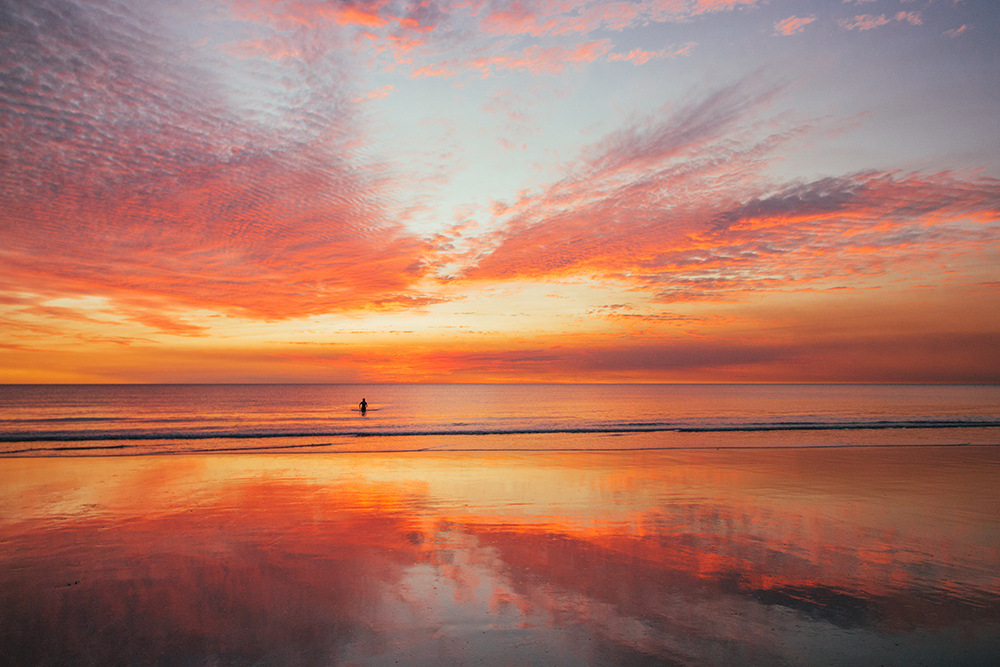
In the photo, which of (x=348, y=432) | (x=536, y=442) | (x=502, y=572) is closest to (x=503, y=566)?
(x=502, y=572)

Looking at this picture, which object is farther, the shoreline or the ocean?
the shoreline

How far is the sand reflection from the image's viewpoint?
20.0 feet

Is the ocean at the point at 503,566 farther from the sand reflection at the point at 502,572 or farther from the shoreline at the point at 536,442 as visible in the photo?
the shoreline at the point at 536,442

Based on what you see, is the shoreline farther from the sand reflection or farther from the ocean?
the sand reflection

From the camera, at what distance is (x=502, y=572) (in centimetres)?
841

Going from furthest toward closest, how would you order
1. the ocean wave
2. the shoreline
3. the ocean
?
the ocean wave, the shoreline, the ocean

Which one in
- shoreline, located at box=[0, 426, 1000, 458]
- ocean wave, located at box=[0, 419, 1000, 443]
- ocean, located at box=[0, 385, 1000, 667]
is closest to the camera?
ocean, located at box=[0, 385, 1000, 667]

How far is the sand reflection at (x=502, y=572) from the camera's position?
20.0 feet

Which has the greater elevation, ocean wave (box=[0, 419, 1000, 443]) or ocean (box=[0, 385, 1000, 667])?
ocean wave (box=[0, 419, 1000, 443])

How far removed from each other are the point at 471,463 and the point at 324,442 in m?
12.7

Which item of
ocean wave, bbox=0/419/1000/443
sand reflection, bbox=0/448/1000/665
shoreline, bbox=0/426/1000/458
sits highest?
ocean wave, bbox=0/419/1000/443

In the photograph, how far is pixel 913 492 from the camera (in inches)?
567

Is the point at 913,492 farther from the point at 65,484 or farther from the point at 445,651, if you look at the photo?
the point at 65,484

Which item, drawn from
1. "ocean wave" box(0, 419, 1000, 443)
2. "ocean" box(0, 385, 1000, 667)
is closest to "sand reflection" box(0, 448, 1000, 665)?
"ocean" box(0, 385, 1000, 667)
